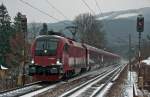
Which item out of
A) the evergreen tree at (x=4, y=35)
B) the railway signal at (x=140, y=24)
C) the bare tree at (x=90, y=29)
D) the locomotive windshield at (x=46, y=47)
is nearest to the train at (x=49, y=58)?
the locomotive windshield at (x=46, y=47)

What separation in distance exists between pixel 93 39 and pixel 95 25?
225 inches

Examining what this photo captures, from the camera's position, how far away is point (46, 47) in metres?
34.5

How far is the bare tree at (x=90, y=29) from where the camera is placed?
112 metres

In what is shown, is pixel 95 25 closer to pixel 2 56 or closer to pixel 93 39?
pixel 93 39

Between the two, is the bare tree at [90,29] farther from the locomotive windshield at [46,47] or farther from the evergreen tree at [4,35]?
the locomotive windshield at [46,47]

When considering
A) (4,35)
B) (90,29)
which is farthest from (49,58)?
(90,29)

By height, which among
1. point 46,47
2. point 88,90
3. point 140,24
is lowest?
point 88,90

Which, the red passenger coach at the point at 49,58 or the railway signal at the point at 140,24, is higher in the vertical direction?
the railway signal at the point at 140,24

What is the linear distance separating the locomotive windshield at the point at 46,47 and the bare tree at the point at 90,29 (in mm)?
74497

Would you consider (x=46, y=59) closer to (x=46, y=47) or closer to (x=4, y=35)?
(x=46, y=47)

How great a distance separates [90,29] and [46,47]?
8139cm

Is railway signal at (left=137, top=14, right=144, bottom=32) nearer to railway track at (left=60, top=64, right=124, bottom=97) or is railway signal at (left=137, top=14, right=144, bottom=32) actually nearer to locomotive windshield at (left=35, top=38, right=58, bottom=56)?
railway track at (left=60, top=64, right=124, bottom=97)

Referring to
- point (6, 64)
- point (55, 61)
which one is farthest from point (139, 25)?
point (6, 64)

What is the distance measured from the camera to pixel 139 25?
1195 inches
